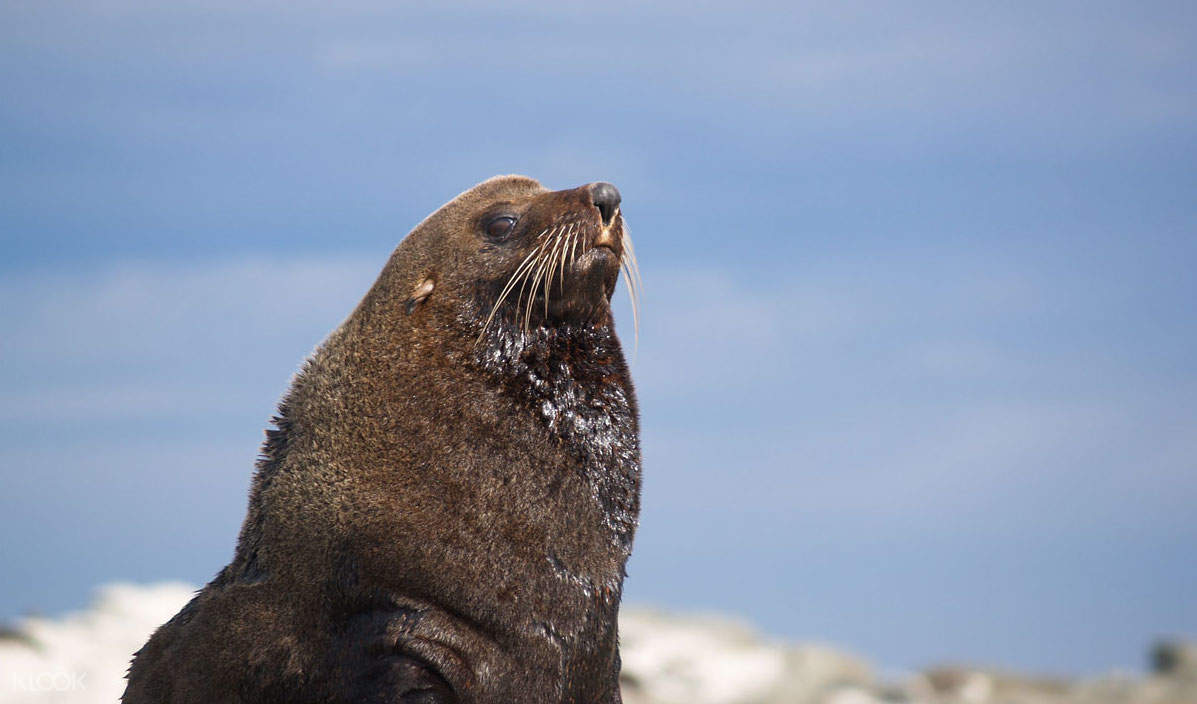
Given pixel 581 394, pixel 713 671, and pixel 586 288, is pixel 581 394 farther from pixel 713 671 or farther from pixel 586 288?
pixel 713 671

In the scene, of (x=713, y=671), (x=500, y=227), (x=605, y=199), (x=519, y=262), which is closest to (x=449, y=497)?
(x=519, y=262)

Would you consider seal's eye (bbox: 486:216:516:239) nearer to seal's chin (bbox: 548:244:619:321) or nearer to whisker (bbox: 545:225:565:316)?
whisker (bbox: 545:225:565:316)

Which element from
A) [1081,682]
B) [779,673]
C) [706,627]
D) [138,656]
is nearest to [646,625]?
[706,627]

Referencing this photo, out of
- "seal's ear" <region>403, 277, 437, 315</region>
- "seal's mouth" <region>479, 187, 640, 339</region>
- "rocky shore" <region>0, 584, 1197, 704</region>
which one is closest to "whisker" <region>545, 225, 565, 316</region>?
"seal's mouth" <region>479, 187, 640, 339</region>

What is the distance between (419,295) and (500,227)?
723 mm

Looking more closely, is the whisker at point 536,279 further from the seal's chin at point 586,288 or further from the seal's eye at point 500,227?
the seal's eye at point 500,227

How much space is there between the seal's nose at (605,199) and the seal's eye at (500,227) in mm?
567

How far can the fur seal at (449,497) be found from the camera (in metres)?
7.14

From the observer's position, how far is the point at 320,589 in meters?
7.29

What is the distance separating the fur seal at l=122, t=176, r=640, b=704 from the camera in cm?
714

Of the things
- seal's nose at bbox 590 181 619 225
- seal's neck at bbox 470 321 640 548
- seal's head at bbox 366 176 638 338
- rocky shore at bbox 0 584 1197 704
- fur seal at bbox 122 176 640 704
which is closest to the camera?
fur seal at bbox 122 176 640 704

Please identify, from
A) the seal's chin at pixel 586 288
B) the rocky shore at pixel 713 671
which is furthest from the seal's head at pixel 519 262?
the rocky shore at pixel 713 671

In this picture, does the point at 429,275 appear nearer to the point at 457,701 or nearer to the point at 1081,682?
the point at 457,701

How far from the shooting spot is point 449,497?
23.9ft
